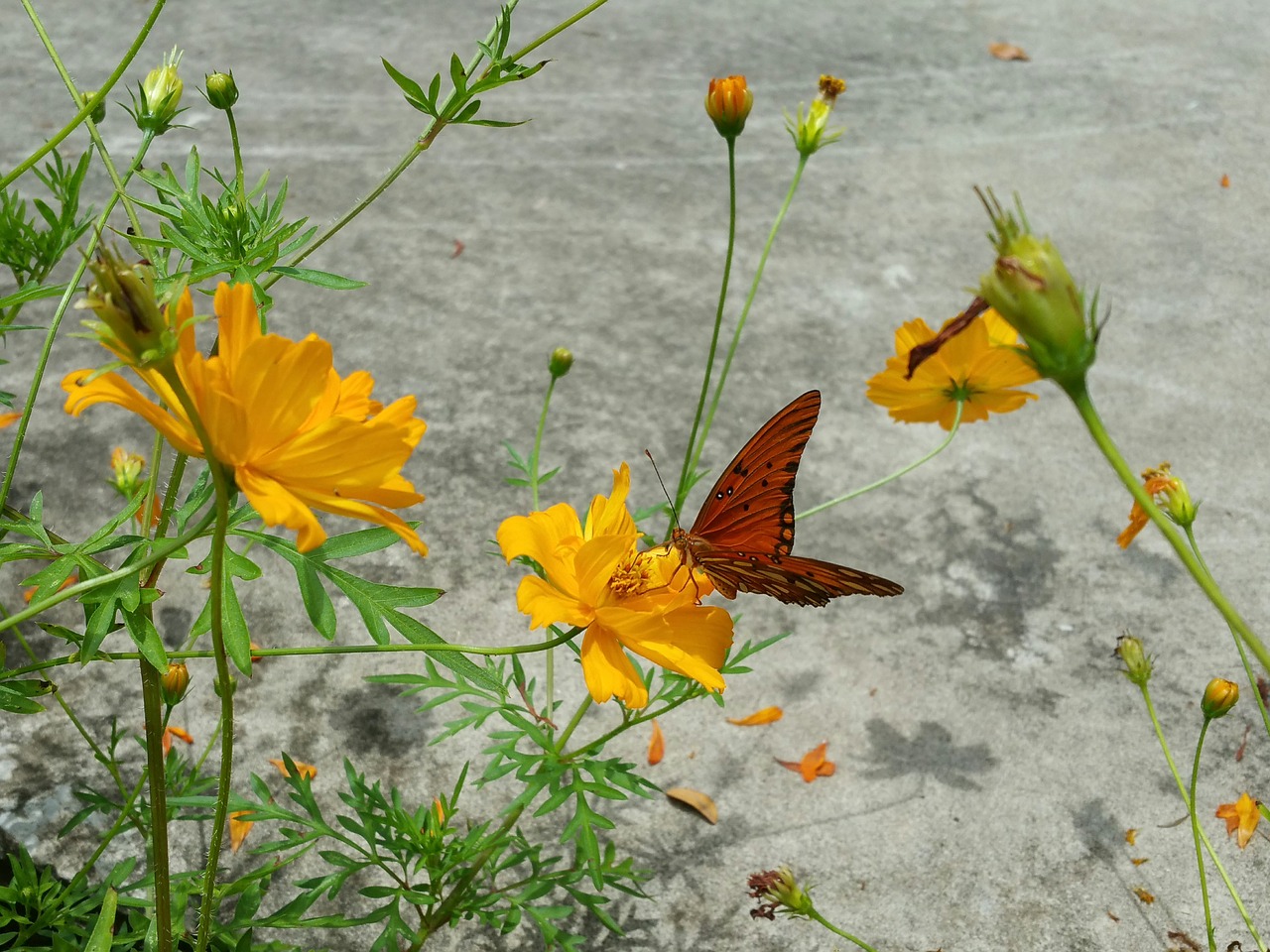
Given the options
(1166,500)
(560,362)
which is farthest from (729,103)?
(1166,500)

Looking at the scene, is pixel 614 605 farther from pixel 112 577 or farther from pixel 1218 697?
pixel 1218 697

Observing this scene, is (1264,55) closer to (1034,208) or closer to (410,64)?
(1034,208)

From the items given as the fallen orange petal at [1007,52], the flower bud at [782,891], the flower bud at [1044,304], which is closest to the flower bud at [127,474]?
the flower bud at [782,891]

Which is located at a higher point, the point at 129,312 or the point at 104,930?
the point at 129,312

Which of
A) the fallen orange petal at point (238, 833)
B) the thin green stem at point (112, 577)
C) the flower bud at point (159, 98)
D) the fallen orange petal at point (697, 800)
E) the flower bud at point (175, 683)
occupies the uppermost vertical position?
the flower bud at point (159, 98)

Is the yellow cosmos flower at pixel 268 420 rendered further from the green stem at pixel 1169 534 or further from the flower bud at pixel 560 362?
the flower bud at pixel 560 362

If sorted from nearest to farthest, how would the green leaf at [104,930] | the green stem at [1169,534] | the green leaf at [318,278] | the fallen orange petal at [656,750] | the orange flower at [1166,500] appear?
the green stem at [1169,534], the green leaf at [104,930], the green leaf at [318,278], the orange flower at [1166,500], the fallen orange petal at [656,750]

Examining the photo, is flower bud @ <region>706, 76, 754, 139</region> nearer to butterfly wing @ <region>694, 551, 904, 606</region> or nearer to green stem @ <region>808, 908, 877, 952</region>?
butterfly wing @ <region>694, 551, 904, 606</region>
